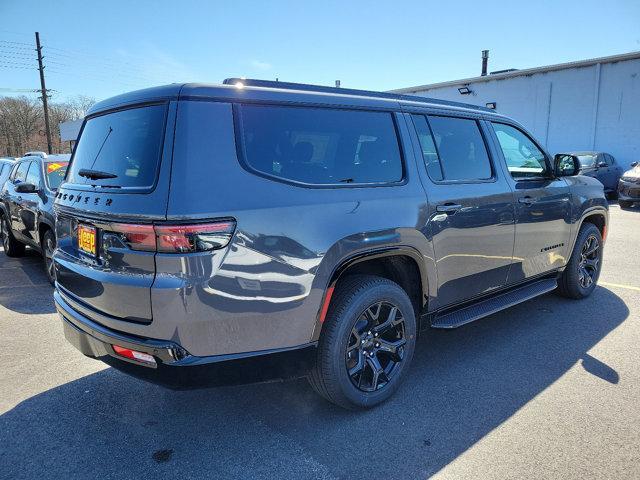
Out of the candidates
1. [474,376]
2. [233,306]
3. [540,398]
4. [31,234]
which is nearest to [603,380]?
[540,398]

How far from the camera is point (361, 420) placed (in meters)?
2.87

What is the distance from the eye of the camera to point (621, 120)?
18031mm

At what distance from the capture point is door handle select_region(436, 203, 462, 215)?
10.4ft

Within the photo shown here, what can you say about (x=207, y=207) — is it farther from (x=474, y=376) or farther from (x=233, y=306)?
(x=474, y=376)

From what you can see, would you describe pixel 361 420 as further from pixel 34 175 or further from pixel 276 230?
pixel 34 175

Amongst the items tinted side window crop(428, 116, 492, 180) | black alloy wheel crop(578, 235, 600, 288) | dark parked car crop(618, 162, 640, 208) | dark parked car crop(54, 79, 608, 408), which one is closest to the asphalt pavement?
dark parked car crop(54, 79, 608, 408)

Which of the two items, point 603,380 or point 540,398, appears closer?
point 540,398

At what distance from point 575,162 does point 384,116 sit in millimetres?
2446

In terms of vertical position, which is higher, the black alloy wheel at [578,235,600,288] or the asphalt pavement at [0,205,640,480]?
the black alloy wheel at [578,235,600,288]

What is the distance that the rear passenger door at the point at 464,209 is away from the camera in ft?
10.6

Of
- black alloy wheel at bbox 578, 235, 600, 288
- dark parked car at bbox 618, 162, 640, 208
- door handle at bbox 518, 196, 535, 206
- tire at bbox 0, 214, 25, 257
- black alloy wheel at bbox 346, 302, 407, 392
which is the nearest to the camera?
black alloy wheel at bbox 346, 302, 407, 392

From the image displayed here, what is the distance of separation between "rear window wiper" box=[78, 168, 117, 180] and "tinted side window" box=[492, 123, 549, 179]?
3088 mm

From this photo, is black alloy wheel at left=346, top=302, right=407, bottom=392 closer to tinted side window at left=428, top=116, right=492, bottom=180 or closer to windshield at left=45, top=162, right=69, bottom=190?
tinted side window at left=428, top=116, right=492, bottom=180

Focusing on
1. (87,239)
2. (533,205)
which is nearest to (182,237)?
(87,239)
